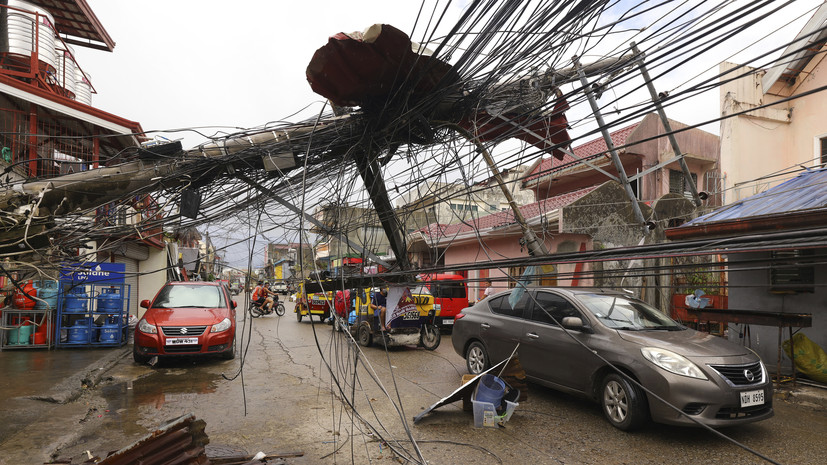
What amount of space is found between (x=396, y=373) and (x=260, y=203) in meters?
4.98

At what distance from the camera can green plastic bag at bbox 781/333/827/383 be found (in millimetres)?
7617

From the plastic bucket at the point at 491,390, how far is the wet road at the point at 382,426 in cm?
34

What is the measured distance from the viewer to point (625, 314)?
6.38 metres

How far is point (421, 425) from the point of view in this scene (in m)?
5.69

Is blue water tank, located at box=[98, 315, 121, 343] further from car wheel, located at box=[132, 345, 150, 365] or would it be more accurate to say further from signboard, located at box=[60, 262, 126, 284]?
car wheel, located at box=[132, 345, 150, 365]

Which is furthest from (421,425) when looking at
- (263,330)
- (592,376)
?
(263,330)

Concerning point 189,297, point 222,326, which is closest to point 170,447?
point 222,326

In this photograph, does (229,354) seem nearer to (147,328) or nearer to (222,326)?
(222,326)

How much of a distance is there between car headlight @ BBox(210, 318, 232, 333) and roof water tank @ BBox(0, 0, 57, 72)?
827 centimetres

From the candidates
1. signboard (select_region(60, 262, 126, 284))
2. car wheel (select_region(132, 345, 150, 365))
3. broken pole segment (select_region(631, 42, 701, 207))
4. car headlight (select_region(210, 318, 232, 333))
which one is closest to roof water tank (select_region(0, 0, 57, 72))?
signboard (select_region(60, 262, 126, 284))

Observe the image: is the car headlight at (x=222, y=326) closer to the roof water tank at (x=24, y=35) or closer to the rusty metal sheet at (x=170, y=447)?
the rusty metal sheet at (x=170, y=447)

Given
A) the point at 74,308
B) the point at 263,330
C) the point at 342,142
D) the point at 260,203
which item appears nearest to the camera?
the point at 342,142

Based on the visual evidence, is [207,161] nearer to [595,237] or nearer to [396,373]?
[396,373]

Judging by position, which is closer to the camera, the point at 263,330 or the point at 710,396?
the point at 710,396
